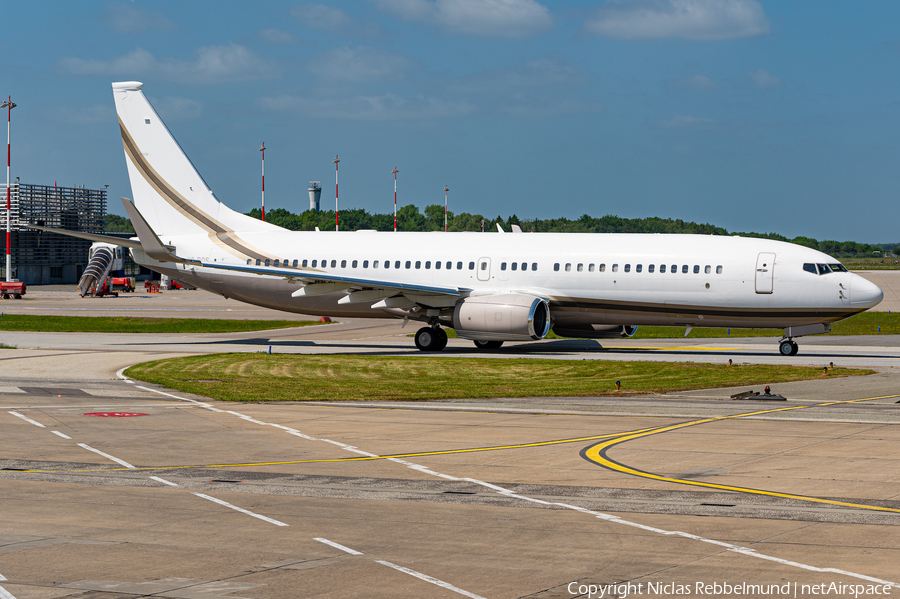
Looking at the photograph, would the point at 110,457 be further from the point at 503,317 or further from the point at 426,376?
the point at 503,317

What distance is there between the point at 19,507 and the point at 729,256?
3148 cm

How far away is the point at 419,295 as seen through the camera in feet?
137

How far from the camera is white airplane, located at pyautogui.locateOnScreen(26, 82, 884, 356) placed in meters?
39.1

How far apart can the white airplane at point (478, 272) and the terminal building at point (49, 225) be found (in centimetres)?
7639

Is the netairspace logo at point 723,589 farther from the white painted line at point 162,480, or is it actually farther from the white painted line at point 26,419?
the white painted line at point 26,419

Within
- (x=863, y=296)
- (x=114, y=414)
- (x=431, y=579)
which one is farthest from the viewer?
(x=863, y=296)

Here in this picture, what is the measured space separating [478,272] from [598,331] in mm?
6206

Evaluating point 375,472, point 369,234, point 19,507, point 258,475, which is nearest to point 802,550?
point 375,472

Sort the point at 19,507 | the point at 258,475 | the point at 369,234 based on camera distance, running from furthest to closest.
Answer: the point at 369,234 < the point at 258,475 < the point at 19,507

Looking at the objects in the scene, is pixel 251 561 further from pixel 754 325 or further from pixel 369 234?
pixel 369 234

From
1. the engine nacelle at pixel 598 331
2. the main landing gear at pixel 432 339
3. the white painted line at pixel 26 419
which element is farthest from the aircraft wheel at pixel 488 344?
the white painted line at pixel 26 419

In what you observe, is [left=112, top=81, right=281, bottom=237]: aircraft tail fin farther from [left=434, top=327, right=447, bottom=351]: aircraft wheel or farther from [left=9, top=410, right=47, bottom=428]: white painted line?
[left=9, top=410, right=47, bottom=428]: white painted line

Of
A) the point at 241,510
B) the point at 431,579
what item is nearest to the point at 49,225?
the point at 241,510

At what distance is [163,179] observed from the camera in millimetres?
47500
